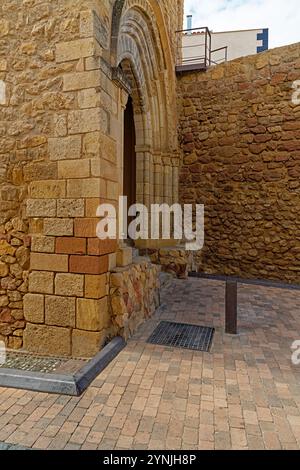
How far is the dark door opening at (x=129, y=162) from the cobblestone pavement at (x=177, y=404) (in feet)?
12.3

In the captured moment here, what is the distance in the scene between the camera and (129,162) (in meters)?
6.78

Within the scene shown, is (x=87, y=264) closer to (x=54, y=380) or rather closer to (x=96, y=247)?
(x=96, y=247)

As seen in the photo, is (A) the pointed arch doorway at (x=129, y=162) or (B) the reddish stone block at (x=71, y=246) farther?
(A) the pointed arch doorway at (x=129, y=162)

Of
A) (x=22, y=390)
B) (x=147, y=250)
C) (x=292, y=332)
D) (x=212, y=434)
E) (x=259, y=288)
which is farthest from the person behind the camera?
(x=147, y=250)

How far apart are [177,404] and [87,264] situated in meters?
1.49

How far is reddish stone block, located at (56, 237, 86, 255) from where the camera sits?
10.2ft

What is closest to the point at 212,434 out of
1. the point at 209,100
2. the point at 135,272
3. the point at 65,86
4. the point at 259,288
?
the point at 135,272

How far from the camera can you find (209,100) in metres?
7.27

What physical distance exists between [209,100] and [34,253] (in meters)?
5.77

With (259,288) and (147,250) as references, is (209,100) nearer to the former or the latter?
(147,250)

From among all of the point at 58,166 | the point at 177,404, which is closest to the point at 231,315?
the point at 177,404

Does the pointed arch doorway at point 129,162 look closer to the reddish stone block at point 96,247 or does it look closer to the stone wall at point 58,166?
the stone wall at point 58,166

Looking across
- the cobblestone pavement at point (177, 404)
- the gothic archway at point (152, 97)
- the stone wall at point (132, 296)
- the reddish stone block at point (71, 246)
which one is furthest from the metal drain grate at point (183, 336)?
the gothic archway at point (152, 97)

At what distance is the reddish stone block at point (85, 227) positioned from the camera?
3.08 meters
